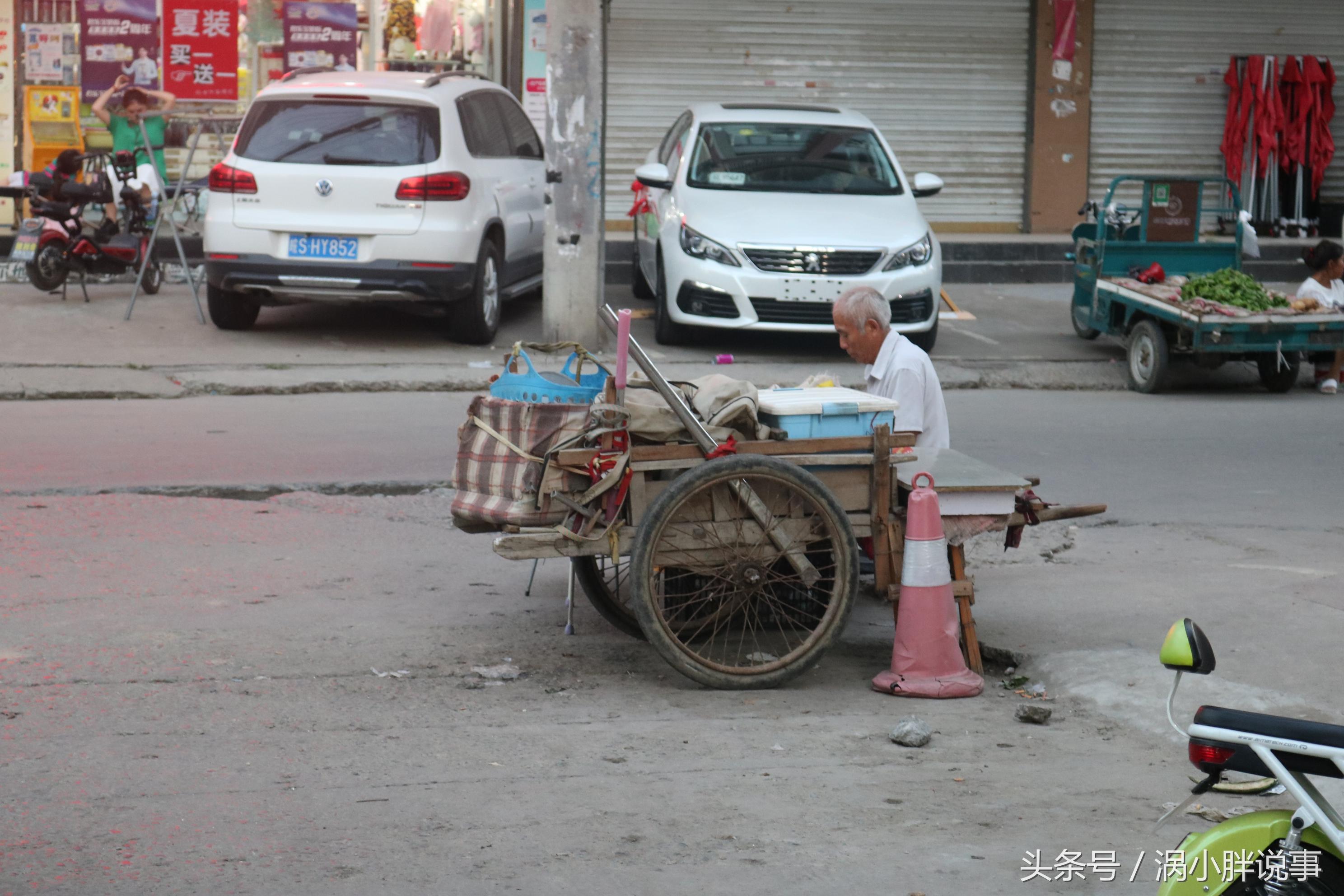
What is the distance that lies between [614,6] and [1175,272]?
7.28 m

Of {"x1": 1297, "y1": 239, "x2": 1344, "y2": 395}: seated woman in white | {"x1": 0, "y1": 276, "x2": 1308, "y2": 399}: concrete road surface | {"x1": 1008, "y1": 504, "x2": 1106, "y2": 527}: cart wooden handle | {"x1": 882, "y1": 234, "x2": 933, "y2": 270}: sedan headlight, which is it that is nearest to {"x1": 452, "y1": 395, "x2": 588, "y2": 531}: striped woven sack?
{"x1": 1008, "y1": 504, "x2": 1106, "y2": 527}: cart wooden handle

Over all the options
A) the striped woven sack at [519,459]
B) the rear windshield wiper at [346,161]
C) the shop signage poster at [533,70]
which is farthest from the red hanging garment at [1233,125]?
the striped woven sack at [519,459]

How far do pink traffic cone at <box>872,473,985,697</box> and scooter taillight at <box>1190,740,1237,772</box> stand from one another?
233 cm

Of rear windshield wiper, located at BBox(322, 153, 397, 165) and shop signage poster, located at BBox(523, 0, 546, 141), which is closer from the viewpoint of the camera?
rear windshield wiper, located at BBox(322, 153, 397, 165)

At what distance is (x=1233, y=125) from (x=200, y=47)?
11.7 m

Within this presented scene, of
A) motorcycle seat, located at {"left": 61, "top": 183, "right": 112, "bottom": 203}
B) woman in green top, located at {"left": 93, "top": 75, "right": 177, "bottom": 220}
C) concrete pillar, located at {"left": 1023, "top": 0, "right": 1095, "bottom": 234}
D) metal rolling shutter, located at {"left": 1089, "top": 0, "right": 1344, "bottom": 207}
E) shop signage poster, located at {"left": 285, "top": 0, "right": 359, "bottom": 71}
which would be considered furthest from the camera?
metal rolling shutter, located at {"left": 1089, "top": 0, "right": 1344, "bottom": 207}

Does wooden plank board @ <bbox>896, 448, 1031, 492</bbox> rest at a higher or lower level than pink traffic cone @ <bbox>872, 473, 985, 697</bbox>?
higher

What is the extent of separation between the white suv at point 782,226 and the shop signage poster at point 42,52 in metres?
7.01

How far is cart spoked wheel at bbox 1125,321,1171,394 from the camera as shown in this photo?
1159 cm

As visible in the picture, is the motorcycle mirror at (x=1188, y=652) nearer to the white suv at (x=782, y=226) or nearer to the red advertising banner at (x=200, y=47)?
the white suv at (x=782, y=226)

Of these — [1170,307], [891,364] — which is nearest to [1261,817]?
[891,364]

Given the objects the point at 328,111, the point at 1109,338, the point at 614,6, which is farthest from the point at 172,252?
the point at 1109,338

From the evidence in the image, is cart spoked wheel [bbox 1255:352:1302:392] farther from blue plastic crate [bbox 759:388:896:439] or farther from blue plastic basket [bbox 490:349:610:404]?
blue plastic basket [bbox 490:349:610:404]

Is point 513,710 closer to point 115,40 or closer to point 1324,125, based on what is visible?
point 115,40
